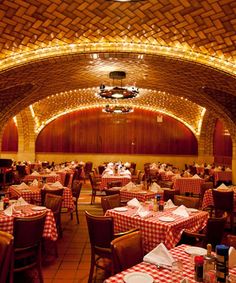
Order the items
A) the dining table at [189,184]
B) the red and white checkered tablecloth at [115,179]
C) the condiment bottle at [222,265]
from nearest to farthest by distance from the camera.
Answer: the condiment bottle at [222,265]
the red and white checkered tablecloth at [115,179]
the dining table at [189,184]

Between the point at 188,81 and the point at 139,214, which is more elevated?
the point at 188,81

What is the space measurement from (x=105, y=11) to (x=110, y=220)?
4292 mm

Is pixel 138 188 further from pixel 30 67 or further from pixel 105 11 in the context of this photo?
pixel 30 67

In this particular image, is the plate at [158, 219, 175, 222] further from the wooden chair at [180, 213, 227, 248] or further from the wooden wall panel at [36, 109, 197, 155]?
the wooden wall panel at [36, 109, 197, 155]

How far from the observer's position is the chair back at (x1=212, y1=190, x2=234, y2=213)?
21.0 feet

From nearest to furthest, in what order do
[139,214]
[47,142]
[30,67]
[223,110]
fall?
[139,214] → [30,67] → [223,110] → [47,142]

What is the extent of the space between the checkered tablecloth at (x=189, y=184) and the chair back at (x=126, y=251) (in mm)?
6889

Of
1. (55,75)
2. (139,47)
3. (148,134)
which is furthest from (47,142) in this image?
(139,47)

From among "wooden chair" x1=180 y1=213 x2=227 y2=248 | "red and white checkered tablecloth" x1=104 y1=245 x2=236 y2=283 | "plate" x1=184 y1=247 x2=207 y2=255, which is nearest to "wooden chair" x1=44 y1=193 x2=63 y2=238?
"wooden chair" x1=180 y1=213 x2=227 y2=248

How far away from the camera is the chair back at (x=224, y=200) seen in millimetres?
6395

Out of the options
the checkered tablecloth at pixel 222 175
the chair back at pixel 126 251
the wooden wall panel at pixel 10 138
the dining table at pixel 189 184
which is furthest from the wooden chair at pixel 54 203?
the wooden wall panel at pixel 10 138

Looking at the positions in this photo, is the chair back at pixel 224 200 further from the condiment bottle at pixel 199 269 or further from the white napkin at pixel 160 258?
the condiment bottle at pixel 199 269

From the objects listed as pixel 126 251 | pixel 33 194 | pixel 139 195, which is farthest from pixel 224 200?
pixel 126 251

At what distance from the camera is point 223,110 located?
1217 cm
